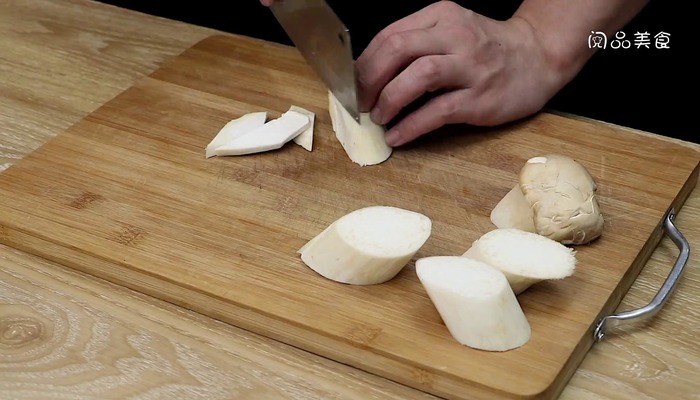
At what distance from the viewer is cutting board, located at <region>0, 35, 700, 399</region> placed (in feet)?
4.03

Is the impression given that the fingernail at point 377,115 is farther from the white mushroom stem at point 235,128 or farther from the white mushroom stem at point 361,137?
the white mushroom stem at point 235,128

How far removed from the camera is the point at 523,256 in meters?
1.28

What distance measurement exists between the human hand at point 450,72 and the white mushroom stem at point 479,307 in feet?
1.55

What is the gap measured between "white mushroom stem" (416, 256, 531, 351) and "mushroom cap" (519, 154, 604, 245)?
0.17 metres

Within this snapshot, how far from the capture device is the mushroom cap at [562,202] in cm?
135

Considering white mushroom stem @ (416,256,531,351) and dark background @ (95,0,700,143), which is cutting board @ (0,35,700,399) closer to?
white mushroom stem @ (416,256,531,351)

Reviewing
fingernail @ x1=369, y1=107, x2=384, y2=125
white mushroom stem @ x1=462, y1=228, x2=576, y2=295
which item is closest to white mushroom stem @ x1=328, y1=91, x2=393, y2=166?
fingernail @ x1=369, y1=107, x2=384, y2=125

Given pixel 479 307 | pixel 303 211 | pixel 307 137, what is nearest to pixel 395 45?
pixel 307 137

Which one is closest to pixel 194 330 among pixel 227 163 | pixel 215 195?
pixel 215 195

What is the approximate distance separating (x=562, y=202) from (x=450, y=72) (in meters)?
0.39

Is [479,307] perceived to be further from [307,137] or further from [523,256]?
[307,137]

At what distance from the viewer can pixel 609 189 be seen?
1523mm

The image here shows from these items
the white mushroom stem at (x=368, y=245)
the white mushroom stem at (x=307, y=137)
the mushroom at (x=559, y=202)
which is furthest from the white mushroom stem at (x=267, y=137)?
the mushroom at (x=559, y=202)

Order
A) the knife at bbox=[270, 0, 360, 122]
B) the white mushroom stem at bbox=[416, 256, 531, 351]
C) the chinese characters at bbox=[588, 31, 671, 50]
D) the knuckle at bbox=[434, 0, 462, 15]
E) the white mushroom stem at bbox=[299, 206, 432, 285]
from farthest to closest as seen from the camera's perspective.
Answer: the chinese characters at bbox=[588, 31, 671, 50], the knuckle at bbox=[434, 0, 462, 15], the knife at bbox=[270, 0, 360, 122], the white mushroom stem at bbox=[299, 206, 432, 285], the white mushroom stem at bbox=[416, 256, 531, 351]
